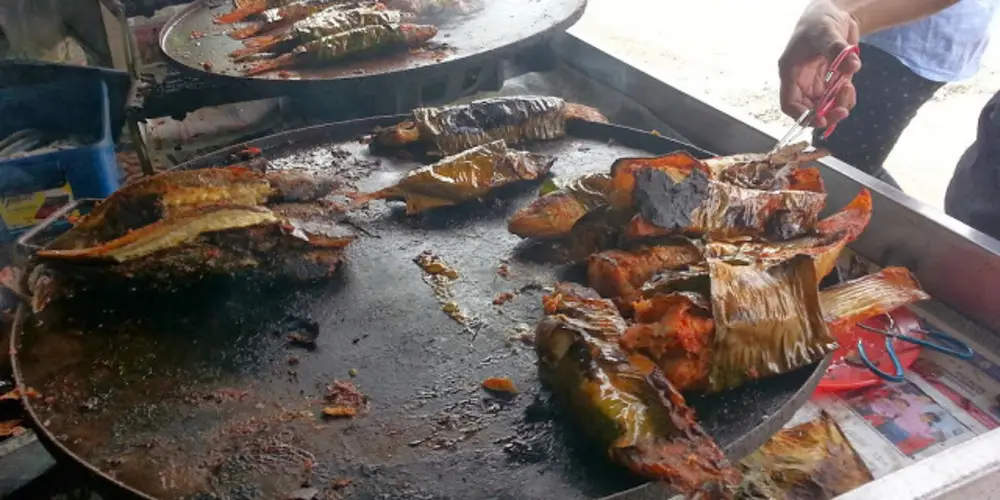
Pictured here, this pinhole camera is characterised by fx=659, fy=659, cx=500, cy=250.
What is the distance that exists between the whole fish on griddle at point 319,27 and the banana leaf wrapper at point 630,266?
6.99ft

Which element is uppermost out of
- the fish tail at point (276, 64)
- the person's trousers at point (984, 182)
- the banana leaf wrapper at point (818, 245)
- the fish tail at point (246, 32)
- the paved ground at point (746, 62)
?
the fish tail at point (246, 32)

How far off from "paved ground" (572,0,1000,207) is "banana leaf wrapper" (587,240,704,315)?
4.06 m

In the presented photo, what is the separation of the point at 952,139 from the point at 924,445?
5.21 metres

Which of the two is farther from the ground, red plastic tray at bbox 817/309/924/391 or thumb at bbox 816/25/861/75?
thumb at bbox 816/25/861/75

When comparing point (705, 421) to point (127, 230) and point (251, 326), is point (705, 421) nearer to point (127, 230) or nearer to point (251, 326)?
point (251, 326)

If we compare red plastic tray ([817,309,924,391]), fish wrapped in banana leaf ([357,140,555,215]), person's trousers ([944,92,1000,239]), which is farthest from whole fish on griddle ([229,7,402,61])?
person's trousers ([944,92,1000,239])

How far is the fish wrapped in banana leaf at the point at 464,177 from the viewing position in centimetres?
229

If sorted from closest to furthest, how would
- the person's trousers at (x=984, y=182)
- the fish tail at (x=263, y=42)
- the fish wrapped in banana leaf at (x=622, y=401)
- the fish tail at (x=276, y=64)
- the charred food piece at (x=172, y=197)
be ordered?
the fish wrapped in banana leaf at (x=622, y=401)
the charred food piece at (x=172, y=197)
the person's trousers at (x=984, y=182)
the fish tail at (x=276, y=64)
the fish tail at (x=263, y=42)

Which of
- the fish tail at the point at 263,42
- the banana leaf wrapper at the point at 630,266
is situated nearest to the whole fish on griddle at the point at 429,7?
the fish tail at the point at 263,42

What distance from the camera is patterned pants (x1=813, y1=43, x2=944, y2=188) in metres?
3.84

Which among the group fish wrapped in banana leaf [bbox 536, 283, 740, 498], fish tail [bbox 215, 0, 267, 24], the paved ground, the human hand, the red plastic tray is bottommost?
the paved ground

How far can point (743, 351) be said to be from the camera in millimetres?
1584

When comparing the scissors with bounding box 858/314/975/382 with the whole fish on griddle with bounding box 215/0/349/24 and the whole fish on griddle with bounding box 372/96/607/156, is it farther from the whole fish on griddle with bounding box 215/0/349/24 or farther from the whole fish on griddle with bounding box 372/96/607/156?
the whole fish on griddle with bounding box 215/0/349/24

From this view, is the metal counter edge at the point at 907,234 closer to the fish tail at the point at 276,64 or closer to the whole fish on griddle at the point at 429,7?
the whole fish on griddle at the point at 429,7
